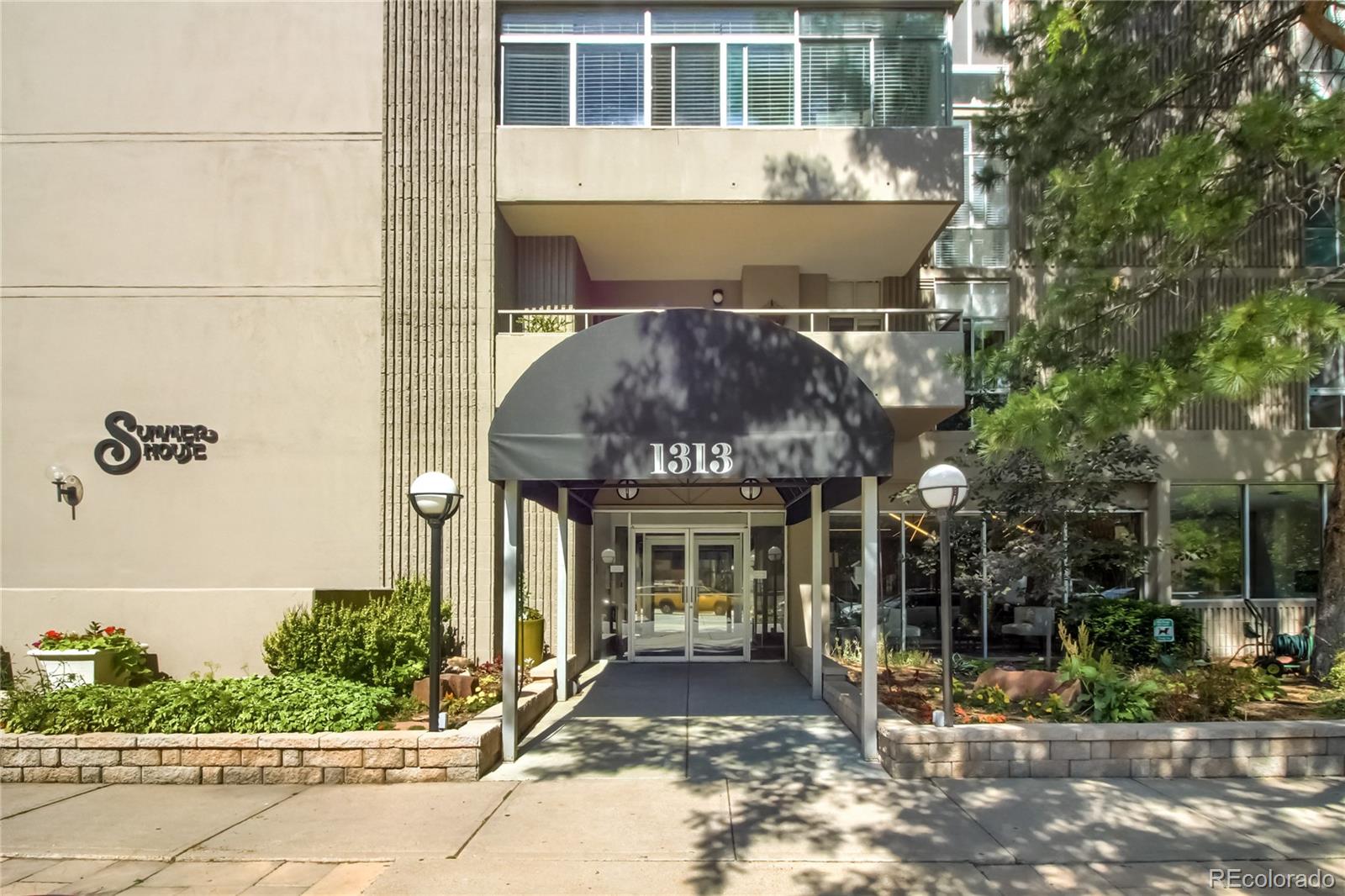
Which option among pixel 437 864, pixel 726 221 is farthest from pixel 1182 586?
pixel 437 864

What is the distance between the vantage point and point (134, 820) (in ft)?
23.1

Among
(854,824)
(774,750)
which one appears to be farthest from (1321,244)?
(854,824)

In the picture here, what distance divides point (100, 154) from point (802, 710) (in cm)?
1248

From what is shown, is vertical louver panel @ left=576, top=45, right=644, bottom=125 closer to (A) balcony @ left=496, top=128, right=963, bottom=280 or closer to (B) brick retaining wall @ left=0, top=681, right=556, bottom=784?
(A) balcony @ left=496, top=128, right=963, bottom=280

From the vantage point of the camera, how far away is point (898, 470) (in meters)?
15.6

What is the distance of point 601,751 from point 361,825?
282 cm

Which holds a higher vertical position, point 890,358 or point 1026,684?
point 890,358

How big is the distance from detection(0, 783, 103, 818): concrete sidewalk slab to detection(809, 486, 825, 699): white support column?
26.1ft

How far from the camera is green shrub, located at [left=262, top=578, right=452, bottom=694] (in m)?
10.4

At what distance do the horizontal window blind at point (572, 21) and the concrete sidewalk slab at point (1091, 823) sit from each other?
1109cm

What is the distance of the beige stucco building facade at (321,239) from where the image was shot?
12.7 m

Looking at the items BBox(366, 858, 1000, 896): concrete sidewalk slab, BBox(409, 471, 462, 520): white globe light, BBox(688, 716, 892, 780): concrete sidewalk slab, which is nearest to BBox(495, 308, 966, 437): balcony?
BBox(409, 471, 462, 520): white globe light

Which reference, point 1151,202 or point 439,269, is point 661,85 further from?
point 1151,202

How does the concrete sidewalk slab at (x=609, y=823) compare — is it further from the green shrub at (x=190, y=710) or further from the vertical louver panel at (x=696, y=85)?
the vertical louver panel at (x=696, y=85)
